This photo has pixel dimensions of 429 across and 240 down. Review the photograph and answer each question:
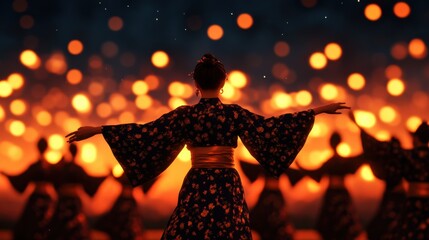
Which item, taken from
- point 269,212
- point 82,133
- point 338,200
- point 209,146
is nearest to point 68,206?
point 269,212

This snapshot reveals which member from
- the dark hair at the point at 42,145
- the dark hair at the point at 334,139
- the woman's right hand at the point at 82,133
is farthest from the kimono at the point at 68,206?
the woman's right hand at the point at 82,133

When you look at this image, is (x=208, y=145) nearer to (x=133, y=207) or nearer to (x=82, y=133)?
(x=82, y=133)

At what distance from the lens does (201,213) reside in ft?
11.1

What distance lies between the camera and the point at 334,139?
6.84 meters

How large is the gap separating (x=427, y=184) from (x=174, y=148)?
6.55ft

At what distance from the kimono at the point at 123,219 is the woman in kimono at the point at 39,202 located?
587 millimetres

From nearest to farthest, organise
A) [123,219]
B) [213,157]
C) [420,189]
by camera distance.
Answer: [213,157], [420,189], [123,219]

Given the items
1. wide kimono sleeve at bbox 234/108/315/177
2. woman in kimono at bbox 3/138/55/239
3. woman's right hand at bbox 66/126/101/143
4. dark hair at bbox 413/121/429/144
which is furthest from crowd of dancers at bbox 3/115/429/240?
woman's right hand at bbox 66/126/101/143

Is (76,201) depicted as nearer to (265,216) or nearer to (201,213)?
(265,216)

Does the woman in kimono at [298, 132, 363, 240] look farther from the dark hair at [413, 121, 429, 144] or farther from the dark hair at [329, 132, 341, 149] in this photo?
the dark hair at [413, 121, 429, 144]

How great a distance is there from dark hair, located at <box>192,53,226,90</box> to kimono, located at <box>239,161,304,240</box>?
11.1ft

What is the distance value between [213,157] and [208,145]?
2.4 inches

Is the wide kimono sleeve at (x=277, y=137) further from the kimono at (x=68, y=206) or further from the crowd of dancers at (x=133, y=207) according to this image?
the kimono at (x=68, y=206)

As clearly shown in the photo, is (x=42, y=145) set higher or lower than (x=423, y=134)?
higher
